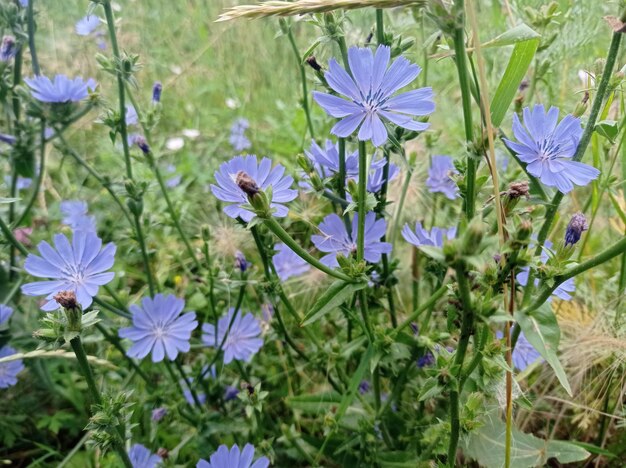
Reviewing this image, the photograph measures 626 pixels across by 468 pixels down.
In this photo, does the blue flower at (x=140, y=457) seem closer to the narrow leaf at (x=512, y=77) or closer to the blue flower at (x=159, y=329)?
the blue flower at (x=159, y=329)

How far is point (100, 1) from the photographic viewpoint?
1.69m

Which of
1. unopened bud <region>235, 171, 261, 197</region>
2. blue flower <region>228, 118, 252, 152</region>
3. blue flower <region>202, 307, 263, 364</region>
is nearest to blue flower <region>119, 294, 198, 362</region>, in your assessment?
blue flower <region>202, 307, 263, 364</region>

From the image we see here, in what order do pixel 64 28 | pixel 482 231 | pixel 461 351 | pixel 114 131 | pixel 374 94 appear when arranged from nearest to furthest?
pixel 482 231 < pixel 461 351 < pixel 374 94 < pixel 114 131 < pixel 64 28

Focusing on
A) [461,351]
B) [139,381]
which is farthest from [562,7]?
[139,381]

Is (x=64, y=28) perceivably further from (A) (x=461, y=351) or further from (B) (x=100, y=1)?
(A) (x=461, y=351)

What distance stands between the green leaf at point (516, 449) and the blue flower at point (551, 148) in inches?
25.3

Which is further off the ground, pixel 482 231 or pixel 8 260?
pixel 482 231

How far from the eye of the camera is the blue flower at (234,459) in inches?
60.8

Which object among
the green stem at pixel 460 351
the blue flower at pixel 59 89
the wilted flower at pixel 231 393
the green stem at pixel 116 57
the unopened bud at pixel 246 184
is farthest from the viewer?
the wilted flower at pixel 231 393

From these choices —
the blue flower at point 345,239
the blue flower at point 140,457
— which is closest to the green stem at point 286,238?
the blue flower at point 345,239

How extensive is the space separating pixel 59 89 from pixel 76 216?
0.72 meters

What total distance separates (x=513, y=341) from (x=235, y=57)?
3743mm

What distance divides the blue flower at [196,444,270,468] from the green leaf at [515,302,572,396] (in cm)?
77

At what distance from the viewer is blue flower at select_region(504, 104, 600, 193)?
4.13ft
